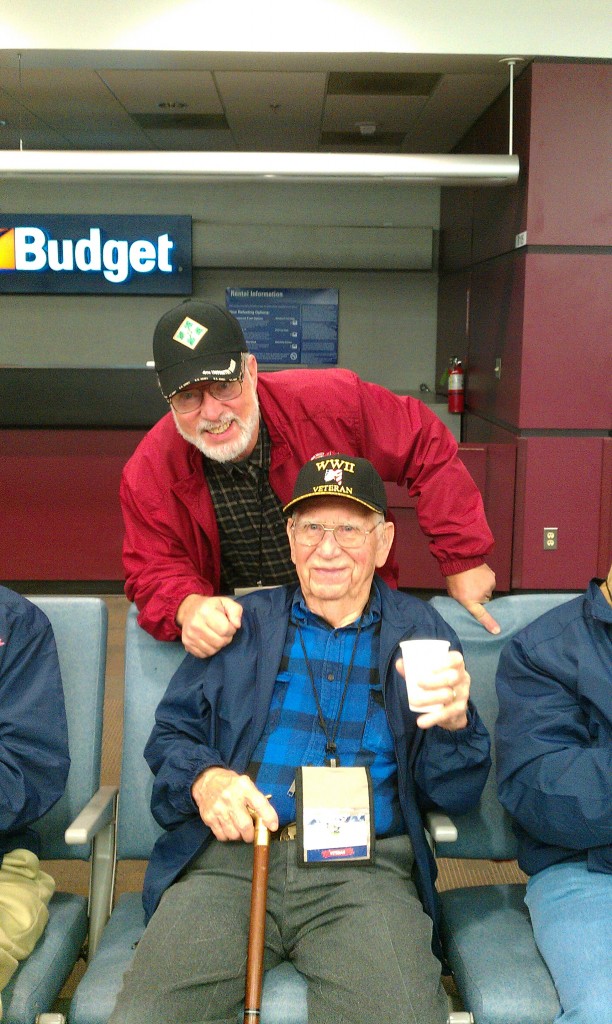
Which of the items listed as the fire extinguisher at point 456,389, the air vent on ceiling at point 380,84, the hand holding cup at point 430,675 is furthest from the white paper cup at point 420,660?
the fire extinguisher at point 456,389

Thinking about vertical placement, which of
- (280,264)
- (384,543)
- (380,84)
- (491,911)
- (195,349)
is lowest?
(491,911)

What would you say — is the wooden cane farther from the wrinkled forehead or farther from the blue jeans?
the wrinkled forehead

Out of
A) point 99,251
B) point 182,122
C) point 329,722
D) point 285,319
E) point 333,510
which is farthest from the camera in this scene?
point 285,319

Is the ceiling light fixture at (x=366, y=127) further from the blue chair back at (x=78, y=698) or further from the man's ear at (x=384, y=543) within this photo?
the blue chair back at (x=78, y=698)

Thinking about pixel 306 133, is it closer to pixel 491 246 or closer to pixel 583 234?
pixel 491 246

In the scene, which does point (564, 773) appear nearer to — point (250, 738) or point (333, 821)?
point (333, 821)

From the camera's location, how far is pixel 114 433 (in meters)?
5.56

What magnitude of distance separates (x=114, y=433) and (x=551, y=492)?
2558 millimetres

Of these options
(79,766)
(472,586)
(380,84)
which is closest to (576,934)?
(472,586)

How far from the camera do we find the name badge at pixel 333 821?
5.39 ft

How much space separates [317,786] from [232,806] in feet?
0.52

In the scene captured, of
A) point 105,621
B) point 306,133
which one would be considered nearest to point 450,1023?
point 105,621

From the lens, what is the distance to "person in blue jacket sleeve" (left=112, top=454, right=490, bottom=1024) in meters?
1.50

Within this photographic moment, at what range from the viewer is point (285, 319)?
7496 millimetres
